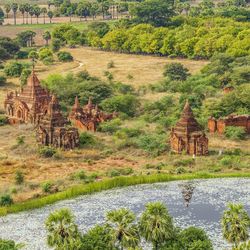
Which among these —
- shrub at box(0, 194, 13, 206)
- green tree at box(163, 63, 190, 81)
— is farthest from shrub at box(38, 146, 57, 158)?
green tree at box(163, 63, 190, 81)

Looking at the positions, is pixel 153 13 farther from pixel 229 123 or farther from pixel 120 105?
pixel 229 123

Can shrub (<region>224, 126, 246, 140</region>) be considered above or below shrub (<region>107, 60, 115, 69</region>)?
below

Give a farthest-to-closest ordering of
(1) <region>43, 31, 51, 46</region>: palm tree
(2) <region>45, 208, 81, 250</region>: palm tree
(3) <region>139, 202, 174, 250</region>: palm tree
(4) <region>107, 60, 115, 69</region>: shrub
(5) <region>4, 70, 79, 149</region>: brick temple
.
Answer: (1) <region>43, 31, 51, 46</region>: palm tree → (4) <region>107, 60, 115, 69</region>: shrub → (5) <region>4, 70, 79, 149</region>: brick temple → (3) <region>139, 202, 174, 250</region>: palm tree → (2) <region>45, 208, 81, 250</region>: palm tree

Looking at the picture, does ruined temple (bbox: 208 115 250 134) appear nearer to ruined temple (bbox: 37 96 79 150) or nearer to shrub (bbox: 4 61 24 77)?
ruined temple (bbox: 37 96 79 150)

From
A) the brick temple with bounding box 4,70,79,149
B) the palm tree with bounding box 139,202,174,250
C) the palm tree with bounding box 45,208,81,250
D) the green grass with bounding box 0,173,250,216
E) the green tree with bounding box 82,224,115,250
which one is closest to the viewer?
the palm tree with bounding box 45,208,81,250

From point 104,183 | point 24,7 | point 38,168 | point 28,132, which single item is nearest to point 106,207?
point 104,183

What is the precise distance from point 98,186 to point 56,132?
1295cm

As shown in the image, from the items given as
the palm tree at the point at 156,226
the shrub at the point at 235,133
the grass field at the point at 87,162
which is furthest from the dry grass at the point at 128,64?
the palm tree at the point at 156,226

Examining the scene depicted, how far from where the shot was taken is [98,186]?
1811 inches

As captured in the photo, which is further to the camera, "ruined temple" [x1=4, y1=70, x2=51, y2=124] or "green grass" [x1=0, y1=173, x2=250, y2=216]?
"ruined temple" [x1=4, y1=70, x2=51, y2=124]

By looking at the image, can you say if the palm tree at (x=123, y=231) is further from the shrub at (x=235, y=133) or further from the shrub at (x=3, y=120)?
Answer: the shrub at (x=3, y=120)

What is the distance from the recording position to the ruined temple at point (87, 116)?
6347 centimetres

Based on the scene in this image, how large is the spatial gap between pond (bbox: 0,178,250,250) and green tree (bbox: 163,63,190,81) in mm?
43903

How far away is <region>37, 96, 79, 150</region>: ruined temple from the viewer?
57156mm
